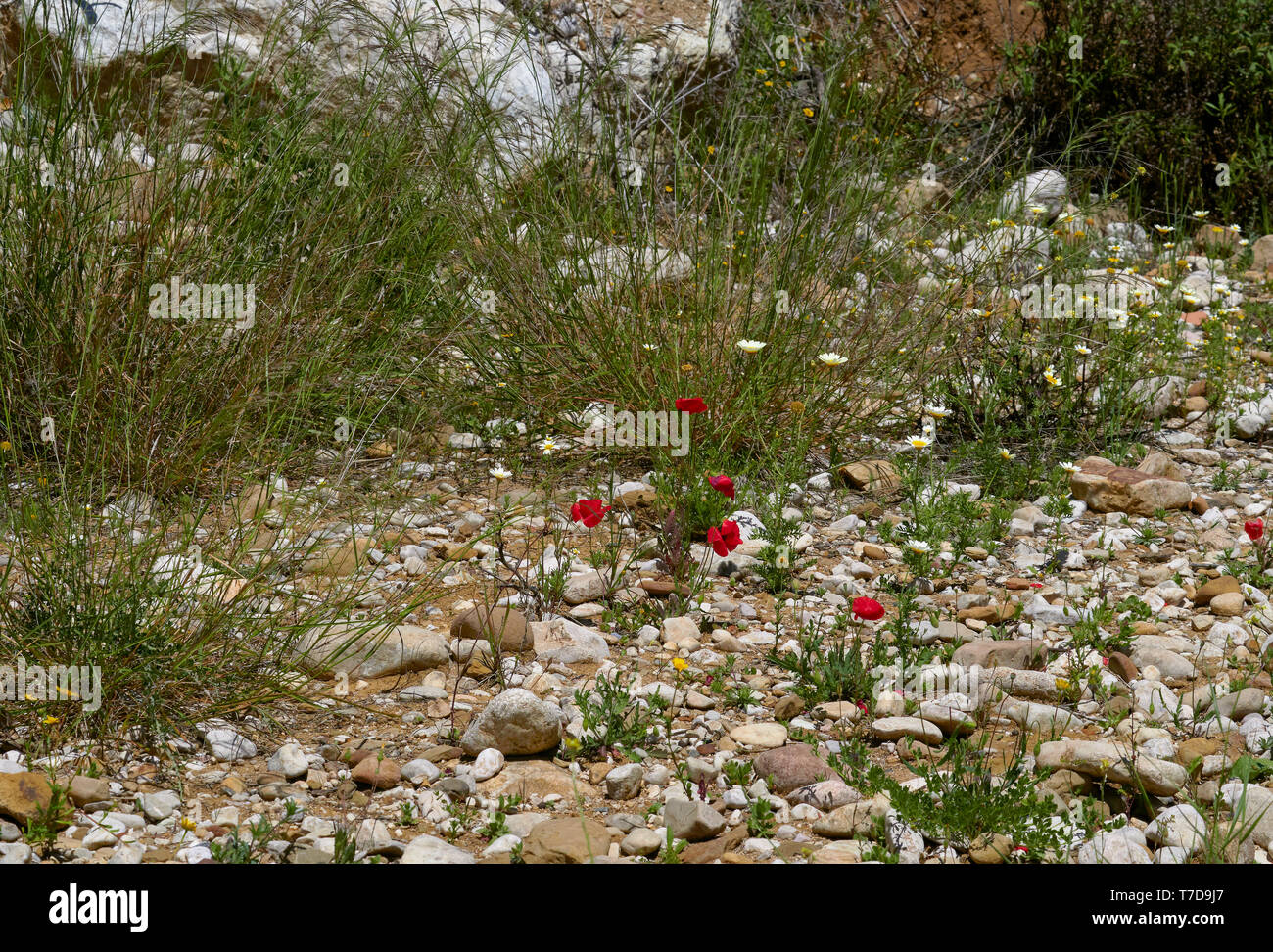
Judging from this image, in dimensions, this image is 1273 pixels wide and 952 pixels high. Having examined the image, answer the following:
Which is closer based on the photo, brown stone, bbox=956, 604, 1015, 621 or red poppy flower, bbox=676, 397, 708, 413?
brown stone, bbox=956, 604, 1015, 621

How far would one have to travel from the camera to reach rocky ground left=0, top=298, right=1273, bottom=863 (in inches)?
83.9

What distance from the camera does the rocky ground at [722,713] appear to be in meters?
2.13

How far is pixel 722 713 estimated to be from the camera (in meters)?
2.62

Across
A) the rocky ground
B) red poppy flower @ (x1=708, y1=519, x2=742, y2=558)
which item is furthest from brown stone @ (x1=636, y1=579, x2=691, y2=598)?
red poppy flower @ (x1=708, y1=519, x2=742, y2=558)

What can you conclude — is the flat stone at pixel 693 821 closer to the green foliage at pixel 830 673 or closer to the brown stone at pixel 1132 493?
the green foliage at pixel 830 673

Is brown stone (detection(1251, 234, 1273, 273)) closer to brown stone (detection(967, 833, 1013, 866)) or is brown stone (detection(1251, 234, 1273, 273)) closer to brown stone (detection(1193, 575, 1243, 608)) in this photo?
brown stone (detection(1193, 575, 1243, 608))

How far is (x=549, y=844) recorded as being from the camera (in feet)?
6.77

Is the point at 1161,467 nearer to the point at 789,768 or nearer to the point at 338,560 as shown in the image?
the point at 789,768

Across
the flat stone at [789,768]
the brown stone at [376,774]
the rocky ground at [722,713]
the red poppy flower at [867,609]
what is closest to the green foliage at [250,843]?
the rocky ground at [722,713]

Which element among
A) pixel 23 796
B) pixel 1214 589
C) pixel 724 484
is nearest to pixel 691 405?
pixel 724 484
